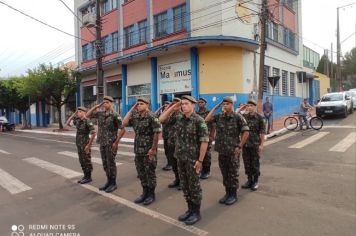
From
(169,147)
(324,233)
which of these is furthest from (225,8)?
(324,233)

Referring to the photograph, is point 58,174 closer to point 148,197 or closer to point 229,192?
point 148,197

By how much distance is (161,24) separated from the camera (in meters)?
23.0

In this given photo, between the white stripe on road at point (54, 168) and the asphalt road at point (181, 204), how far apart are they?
1.3 inches

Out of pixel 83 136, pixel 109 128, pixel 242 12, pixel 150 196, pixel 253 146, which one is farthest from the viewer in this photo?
pixel 242 12

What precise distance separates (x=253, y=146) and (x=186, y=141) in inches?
84.6

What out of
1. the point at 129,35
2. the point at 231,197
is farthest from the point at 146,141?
the point at 129,35

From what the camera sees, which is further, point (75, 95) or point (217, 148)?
point (75, 95)

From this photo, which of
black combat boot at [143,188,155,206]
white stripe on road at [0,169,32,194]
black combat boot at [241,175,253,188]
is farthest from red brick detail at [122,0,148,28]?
black combat boot at [143,188,155,206]

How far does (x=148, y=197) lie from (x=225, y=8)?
1570 cm

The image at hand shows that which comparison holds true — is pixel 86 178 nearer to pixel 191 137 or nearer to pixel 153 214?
pixel 153 214

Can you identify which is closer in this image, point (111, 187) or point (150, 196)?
point (150, 196)

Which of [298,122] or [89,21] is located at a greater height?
[89,21]

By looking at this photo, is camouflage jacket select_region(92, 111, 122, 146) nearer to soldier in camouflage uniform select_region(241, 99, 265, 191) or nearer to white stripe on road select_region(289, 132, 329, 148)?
soldier in camouflage uniform select_region(241, 99, 265, 191)

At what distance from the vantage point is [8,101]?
36.3 metres
